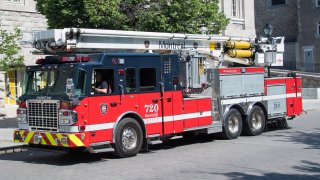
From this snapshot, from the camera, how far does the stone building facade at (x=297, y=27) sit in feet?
167

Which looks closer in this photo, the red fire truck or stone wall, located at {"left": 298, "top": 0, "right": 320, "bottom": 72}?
the red fire truck

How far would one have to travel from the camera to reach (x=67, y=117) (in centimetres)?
1119

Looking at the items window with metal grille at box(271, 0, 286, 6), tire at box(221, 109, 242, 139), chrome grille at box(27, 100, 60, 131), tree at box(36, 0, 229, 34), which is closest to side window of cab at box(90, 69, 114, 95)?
chrome grille at box(27, 100, 60, 131)

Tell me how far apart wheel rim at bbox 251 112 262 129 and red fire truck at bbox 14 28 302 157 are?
0.13 metres

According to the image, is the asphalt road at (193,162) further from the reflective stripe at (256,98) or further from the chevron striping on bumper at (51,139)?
the reflective stripe at (256,98)

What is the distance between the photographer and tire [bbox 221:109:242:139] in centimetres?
1509

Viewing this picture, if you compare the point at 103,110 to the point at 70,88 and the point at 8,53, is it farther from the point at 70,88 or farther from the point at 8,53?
the point at 8,53

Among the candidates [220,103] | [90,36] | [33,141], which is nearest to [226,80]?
[220,103]

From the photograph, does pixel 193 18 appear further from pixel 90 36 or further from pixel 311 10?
pixel 311 10

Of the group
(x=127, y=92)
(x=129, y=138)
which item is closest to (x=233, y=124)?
(x=129, y=138)

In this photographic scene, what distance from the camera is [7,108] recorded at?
2409cm

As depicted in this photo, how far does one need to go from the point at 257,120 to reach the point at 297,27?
131 feet

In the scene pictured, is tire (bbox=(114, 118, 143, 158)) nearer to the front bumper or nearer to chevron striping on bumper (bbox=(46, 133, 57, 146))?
the front bumper

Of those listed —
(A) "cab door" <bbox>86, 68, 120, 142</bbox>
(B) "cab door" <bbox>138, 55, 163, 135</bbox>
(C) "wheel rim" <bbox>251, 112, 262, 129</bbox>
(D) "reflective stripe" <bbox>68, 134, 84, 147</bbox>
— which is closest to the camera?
(D) "reflective stripe" <bbox>68, 134, 84, 147</bbox>
